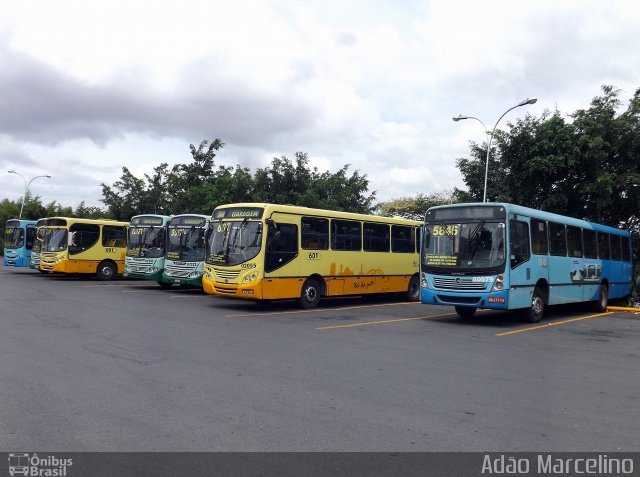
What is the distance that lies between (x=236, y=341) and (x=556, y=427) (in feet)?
19.9

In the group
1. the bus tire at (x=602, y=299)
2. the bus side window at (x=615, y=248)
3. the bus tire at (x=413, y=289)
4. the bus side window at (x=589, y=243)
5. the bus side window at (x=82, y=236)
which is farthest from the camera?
the bus side window at (x=82, y=236)

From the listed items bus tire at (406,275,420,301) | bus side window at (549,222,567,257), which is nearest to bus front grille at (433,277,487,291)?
bus side window at (549,222,567,257)

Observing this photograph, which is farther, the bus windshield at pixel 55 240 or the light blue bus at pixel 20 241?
the light blue bus at pixel 20 241

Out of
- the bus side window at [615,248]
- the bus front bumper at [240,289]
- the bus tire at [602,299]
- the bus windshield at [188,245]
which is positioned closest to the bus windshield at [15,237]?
the bus windshield at [188,245]

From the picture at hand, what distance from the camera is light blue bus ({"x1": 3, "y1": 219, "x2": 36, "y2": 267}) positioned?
104 ft

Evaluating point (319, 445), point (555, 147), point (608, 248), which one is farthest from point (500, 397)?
point (555, 147)

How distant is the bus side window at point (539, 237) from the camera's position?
14.4 meters

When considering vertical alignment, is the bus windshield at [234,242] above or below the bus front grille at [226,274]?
above

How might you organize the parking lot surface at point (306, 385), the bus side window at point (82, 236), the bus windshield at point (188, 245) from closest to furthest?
the parking lot surface at point (306, 385)
the bus windshield at point (188, 245)
the bus side window at point (82, 236)

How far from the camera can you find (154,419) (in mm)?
5371

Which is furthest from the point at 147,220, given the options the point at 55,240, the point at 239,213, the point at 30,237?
the point at 30,237

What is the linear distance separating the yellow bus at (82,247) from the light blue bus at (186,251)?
6847mm

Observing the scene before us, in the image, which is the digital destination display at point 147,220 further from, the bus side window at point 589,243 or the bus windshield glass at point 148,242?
the bus side window at point 589,243

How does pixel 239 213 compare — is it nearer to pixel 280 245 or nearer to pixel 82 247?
pixel 280 245
